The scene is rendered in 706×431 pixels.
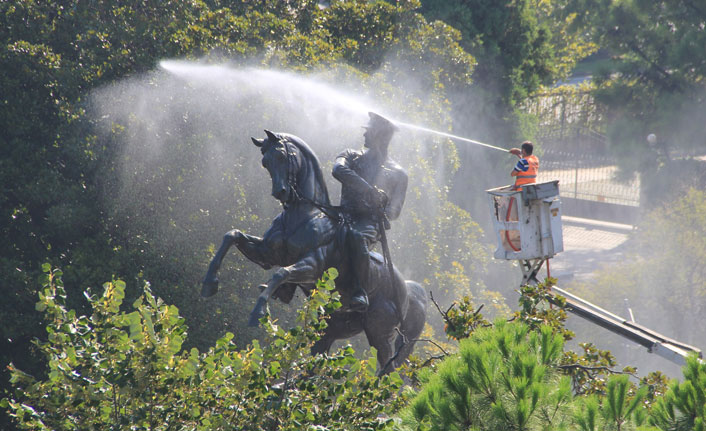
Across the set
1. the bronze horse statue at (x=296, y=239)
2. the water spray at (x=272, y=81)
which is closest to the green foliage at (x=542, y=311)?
the bronze horse statue at (x=296, y=239)

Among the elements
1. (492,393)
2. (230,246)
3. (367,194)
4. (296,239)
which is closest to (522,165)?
(367,194)

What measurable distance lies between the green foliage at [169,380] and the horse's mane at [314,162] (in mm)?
2755

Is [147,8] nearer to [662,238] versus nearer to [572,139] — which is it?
[662,238]

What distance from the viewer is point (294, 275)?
24.0ft

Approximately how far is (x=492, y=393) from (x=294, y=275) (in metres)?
3.63

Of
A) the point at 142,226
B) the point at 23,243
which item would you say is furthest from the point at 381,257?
the point at 23,243

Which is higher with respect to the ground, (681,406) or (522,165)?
(522,165)

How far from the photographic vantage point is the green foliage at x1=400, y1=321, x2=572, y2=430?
149 inches

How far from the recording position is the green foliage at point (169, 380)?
4711 mm

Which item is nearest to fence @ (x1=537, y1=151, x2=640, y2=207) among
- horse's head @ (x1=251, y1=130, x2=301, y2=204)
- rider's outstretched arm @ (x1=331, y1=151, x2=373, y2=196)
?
rider's outstretched arm @ (x1=331, y1=151, x2=373, y2=196)

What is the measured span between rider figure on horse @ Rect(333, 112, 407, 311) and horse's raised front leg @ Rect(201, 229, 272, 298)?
0.90 meters

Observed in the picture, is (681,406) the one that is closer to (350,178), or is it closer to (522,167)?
(350,178)

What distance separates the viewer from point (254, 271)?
1362 centimetres

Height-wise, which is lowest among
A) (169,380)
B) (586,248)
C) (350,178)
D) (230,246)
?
(586,248)
